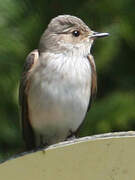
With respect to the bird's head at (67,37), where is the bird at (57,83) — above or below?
below

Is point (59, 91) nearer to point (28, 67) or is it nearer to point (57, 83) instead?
point (57, 83)

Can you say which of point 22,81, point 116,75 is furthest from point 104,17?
point 22,81

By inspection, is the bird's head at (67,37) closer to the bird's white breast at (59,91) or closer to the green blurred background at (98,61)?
the bird's white breast at (59,91)

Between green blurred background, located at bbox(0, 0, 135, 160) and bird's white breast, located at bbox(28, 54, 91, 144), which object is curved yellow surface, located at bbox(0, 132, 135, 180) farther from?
green blurred background, located at bbox(0, 0, 135, 160)

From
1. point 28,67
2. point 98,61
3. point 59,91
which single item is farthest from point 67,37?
point 98,61

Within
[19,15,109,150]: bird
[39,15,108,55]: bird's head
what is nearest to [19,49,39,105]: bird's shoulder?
[19,15,109,150]: bird

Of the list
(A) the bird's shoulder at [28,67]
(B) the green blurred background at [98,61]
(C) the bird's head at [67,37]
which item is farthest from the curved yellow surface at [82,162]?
(B) the green blurred background at [98,61]

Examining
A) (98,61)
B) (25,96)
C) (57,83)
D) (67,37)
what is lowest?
(98,61)
